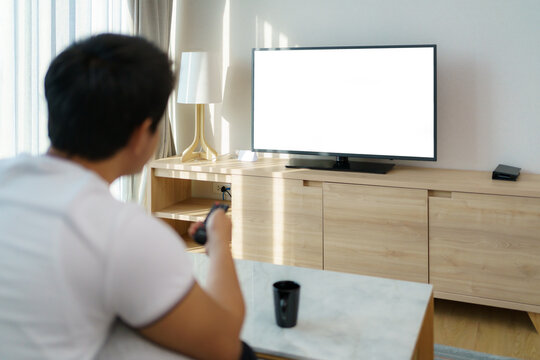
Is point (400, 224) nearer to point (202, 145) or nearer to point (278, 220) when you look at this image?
point (278, 220)

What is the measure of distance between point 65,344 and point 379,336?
745 millimetres

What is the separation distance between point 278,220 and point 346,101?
0.80 m

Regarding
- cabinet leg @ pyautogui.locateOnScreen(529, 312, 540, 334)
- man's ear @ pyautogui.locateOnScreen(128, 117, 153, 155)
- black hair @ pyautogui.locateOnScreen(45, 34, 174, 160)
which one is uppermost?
black hair @ pyautogui.locateOnScreen(45, 34, 174, 160)

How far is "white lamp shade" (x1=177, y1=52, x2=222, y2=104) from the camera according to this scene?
11.4ft

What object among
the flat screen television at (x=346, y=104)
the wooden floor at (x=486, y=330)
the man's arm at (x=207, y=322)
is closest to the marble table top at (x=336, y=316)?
the man's arm at (x=207, y=322)

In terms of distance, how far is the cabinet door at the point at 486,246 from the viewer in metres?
2.62

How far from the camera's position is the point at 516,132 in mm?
3037

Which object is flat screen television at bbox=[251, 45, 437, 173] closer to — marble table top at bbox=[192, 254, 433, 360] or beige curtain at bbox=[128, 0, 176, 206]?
beige curtain at bbox=[128, 0, 176, 206]

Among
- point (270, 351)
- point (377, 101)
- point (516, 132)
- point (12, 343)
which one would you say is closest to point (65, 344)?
point (12, 343)

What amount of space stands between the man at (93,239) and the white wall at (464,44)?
260 cm

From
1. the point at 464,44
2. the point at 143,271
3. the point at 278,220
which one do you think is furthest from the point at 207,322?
the point at 464,44

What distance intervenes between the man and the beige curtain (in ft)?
9.01

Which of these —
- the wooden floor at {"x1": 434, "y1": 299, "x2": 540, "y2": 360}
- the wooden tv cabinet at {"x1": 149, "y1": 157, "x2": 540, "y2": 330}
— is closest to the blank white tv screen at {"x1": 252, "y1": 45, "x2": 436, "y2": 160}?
the wooden tv cabinet at {"x1": 149, "y1": 157, "x2": 540, "y2": 330}

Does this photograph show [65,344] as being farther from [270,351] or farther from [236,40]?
[236,40]
